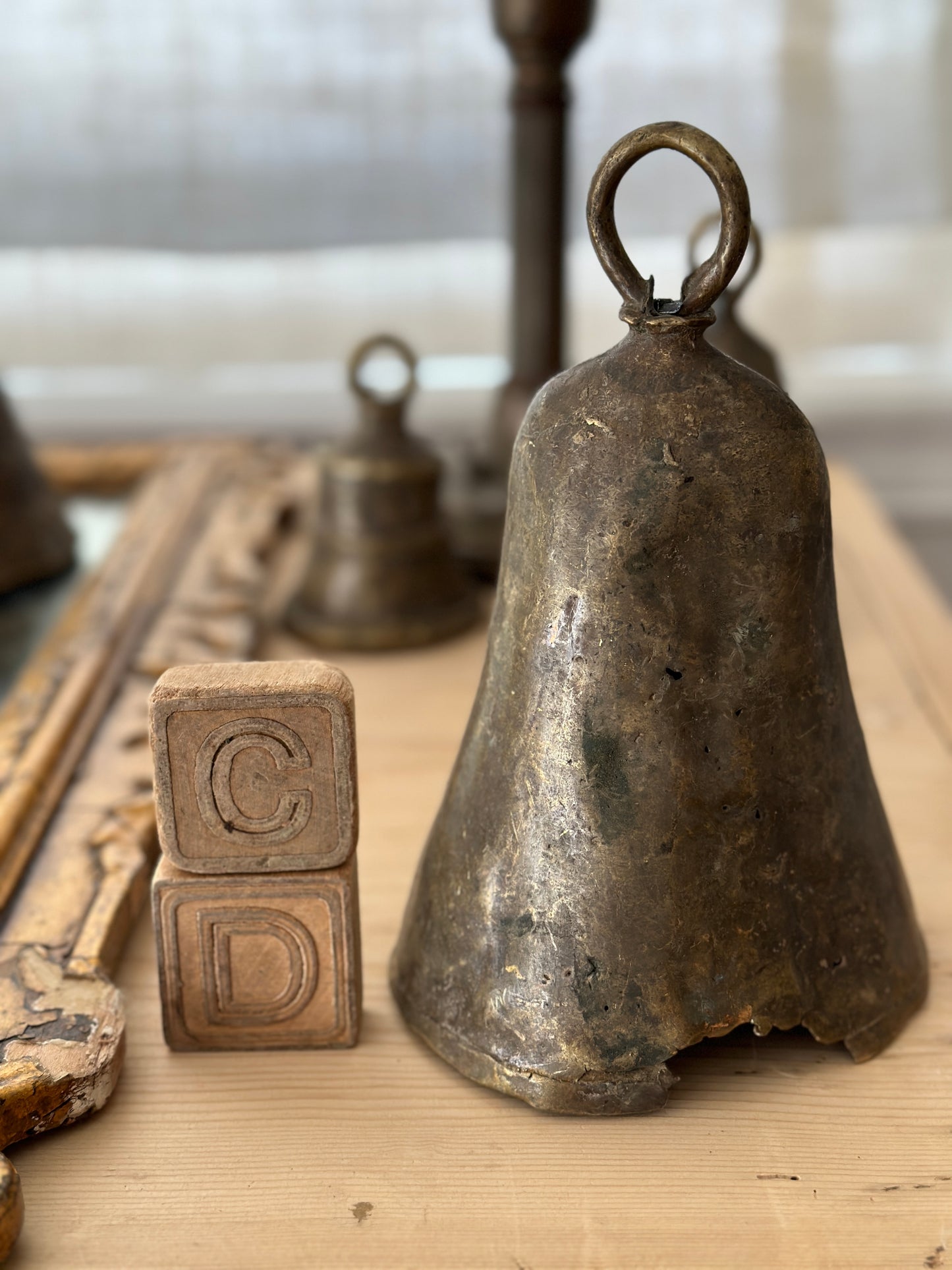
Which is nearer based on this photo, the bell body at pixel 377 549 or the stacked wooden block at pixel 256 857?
the stacked wooden block at pixel 256 857

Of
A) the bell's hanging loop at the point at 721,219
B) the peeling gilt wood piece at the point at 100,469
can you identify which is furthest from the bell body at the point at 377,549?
the bell's hanging loop at the point at 721,219

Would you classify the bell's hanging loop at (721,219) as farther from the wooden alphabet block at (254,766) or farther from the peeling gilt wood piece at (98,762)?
the peeling gilt wood piece at (98,762)

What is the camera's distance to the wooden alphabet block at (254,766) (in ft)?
2.06

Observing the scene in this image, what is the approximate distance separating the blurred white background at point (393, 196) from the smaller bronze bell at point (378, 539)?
50cm

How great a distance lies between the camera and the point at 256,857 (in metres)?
0.65

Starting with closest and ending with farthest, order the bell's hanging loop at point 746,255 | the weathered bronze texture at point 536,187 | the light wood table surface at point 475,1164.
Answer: the light wood table surface at point 475,1164 → the bell's hanging loop at point 746,255 → the weathered bronze texture at point 536,187

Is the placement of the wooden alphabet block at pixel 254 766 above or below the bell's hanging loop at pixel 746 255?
below

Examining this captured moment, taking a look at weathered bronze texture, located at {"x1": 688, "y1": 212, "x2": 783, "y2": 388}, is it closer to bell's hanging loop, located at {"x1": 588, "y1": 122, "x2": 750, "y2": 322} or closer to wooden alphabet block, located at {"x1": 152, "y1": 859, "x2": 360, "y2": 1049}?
bell's hanging loop, located at {"x1": 588, "y1": 122, "x2": 750, "y2": 322}

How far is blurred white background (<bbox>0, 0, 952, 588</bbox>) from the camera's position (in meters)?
1.59

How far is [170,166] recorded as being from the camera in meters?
1.66

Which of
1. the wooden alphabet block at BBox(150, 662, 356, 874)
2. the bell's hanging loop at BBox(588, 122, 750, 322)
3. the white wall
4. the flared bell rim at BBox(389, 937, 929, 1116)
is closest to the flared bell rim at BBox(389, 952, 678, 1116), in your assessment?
the flared bell rim at BBox(389, 937, 929, 1116)

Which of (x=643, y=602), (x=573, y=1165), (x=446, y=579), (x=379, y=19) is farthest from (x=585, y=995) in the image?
(x=379, y=19)

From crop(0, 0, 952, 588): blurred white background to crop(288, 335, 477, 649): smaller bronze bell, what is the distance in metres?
0.50

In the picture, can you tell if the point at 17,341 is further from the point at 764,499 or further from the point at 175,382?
the point at 764,499
